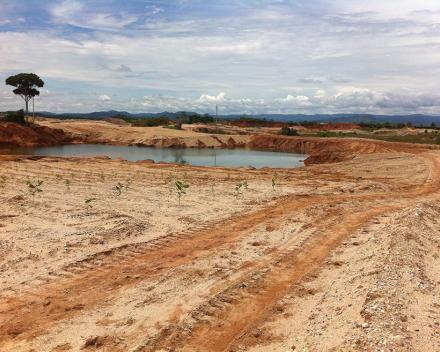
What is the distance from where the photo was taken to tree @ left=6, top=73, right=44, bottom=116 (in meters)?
48.3

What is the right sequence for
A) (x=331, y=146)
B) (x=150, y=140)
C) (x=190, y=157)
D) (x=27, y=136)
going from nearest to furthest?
(x=190, y=157)
(x=331, y=146)
(x=27, y=136)
(x=150, y=140)

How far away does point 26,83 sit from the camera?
1937 inches

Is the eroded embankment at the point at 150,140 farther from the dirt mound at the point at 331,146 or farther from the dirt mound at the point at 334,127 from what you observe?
the dirt mound at the point at 334,127

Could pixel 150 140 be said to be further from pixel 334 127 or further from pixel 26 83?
pixel 334 127

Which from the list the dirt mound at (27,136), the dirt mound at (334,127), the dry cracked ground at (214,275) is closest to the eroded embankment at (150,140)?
the dirt mound at (27,136)

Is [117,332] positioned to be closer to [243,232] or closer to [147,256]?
[147,256]

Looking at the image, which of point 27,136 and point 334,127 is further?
point 334,127

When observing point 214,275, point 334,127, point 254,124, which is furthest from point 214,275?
point 254,124

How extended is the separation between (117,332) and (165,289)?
112 centimetres

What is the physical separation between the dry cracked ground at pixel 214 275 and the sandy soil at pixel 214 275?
22 millimetres

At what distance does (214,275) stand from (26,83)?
5600 cm

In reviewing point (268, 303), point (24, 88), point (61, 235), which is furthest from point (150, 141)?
point (268, 303)

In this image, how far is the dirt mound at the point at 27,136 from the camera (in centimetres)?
3709

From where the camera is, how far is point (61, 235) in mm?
6844
